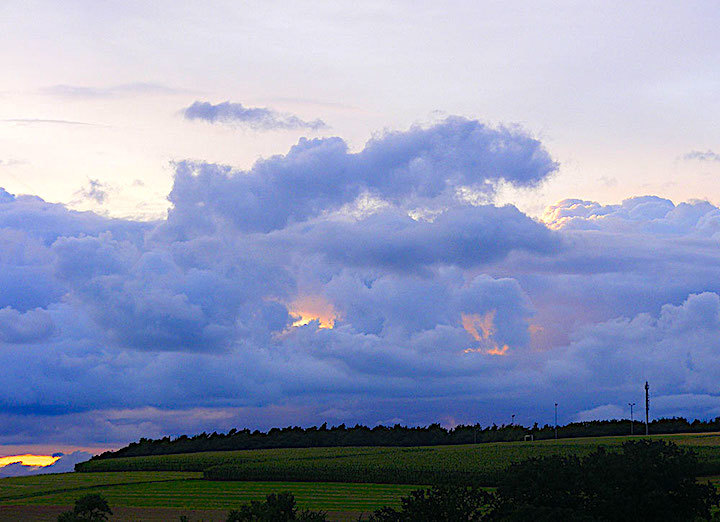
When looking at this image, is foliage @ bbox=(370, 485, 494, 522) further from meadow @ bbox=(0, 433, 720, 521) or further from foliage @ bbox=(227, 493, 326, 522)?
meadow @ bbox=(0, 433, 720, 521)

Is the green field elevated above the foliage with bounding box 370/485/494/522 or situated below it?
below

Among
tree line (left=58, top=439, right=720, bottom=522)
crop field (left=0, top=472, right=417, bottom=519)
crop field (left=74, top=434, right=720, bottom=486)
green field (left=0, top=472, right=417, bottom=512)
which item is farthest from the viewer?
crop field (left=74, top=434, right=720, bottom=486)

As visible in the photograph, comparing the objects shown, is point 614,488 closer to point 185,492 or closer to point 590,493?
point 590,493

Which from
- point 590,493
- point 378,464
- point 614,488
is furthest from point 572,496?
point 378,464

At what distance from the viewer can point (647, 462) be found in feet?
159

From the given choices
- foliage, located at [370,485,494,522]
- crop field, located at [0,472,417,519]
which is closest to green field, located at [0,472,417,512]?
crop field, located at [0,472,417,519]

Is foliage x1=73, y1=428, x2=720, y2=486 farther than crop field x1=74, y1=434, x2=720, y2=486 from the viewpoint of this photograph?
No

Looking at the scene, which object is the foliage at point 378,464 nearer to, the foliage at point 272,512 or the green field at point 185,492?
the green field at point 185,492

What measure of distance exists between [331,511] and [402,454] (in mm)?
61971

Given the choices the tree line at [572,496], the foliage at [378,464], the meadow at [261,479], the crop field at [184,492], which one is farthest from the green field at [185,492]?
the tree line at [572,496]

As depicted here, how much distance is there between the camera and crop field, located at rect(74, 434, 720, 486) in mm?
119875

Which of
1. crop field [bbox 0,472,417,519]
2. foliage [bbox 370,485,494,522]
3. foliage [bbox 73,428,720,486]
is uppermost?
foliage [bbox 370,485,494,522]

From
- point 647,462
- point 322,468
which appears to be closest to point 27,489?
point 322,468

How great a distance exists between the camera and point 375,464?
130 metres
